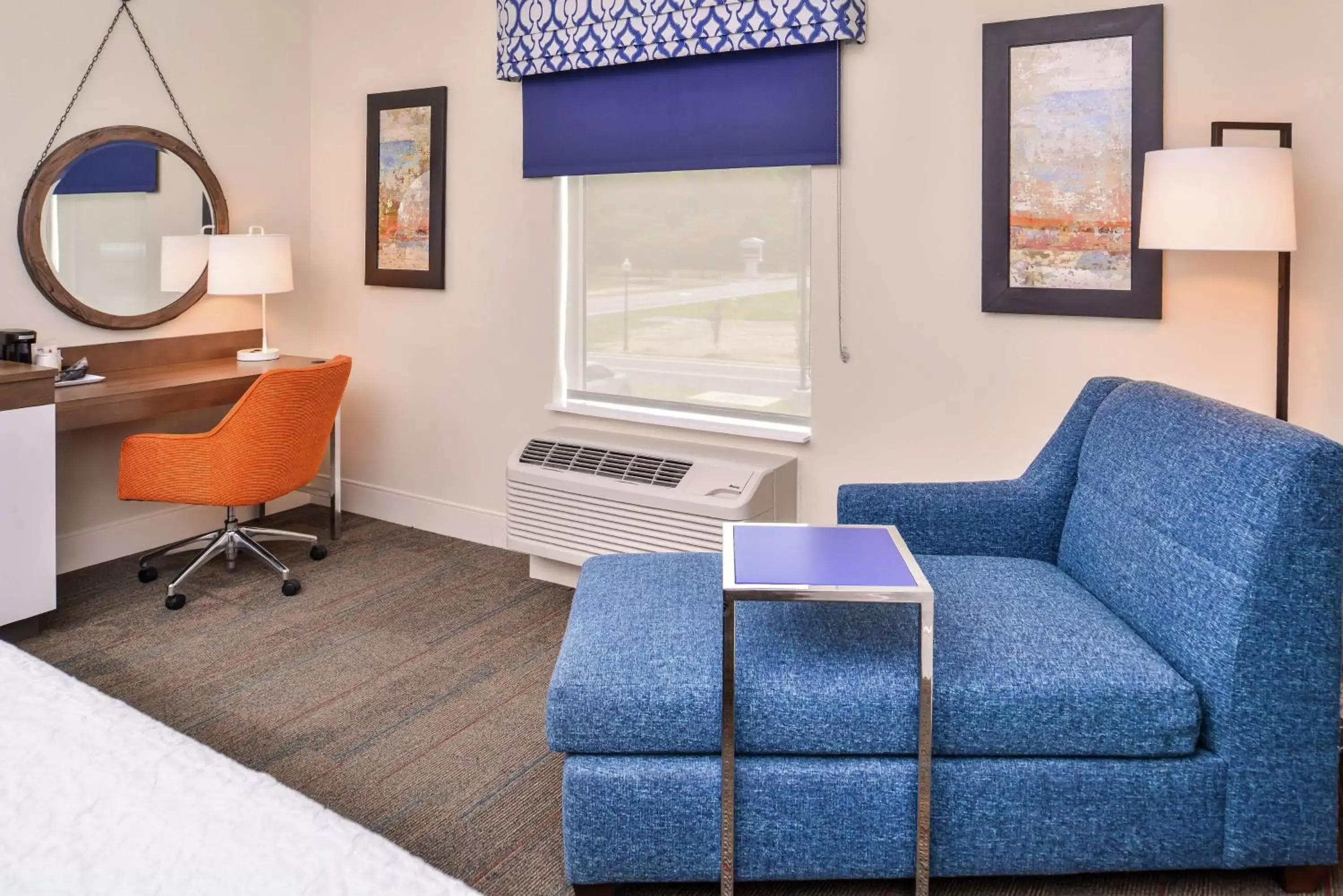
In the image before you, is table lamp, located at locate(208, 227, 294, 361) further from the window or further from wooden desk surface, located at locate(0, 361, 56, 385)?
the window

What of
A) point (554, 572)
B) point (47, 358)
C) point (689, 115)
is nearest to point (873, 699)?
point (554, 572)

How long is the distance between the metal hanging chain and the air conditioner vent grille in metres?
1.98

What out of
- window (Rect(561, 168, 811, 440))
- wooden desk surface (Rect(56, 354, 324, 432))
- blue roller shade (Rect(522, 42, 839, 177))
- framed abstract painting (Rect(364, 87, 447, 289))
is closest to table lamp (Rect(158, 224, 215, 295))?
wooden desk surface (Rect(56, 354, 324, 432))

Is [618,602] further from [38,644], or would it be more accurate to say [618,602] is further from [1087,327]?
[38,644]

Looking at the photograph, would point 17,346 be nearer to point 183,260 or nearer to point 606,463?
point 183,260

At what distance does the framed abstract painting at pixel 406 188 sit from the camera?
4.34m

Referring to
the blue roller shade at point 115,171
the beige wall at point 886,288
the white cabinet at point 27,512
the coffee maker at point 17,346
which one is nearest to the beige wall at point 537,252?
the beige wall at point 886,288

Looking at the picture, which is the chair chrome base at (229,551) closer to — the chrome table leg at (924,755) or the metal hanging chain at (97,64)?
the metal hanging chain at (97,64)

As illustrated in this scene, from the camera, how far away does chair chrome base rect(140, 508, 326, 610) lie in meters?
3.72

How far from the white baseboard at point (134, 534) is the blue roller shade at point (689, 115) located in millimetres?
2059

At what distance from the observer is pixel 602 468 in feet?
12.1

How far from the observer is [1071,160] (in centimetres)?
299

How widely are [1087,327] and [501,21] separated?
7.94ft

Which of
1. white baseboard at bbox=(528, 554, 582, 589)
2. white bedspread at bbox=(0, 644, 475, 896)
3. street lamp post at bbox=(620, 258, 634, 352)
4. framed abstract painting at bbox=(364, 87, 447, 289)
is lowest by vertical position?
white baseboard at bbox=(528, 554, 582, 589)
